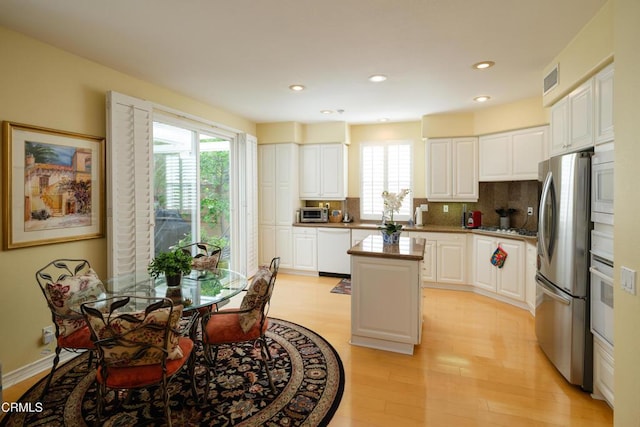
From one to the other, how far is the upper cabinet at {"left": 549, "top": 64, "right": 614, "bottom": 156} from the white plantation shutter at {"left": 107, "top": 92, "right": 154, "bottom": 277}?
4.07m

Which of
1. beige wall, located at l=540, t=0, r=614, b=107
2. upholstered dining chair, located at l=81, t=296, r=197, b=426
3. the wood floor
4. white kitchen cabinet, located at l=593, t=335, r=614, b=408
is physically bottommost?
the wood floor

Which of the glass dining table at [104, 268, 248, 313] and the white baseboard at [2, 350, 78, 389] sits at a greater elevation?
the glass dining table at [104, 268, 248, 313]

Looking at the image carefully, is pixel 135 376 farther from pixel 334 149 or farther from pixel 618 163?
pixel 334 149

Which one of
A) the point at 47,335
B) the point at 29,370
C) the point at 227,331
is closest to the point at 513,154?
the point at 227,331

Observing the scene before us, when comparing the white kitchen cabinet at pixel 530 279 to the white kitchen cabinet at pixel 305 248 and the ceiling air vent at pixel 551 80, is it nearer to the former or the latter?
the ceiling air vent at pixel 551 80

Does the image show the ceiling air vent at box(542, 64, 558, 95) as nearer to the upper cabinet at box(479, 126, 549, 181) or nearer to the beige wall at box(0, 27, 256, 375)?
the upper cabinet at box(479, 126, 549, 181)

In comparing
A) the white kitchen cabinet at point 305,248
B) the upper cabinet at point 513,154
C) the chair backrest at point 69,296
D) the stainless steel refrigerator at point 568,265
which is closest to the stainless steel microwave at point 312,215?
the white kitchen cabinet at point 305,248

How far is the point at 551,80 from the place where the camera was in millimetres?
3141

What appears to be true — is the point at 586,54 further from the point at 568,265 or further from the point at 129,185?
the point at 129,185

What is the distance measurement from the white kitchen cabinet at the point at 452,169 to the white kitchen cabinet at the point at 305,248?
2103 millimetres

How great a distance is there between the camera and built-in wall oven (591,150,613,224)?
2172 millimetres

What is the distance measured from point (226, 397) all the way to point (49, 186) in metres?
2.29

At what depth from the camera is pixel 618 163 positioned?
168 centimetres

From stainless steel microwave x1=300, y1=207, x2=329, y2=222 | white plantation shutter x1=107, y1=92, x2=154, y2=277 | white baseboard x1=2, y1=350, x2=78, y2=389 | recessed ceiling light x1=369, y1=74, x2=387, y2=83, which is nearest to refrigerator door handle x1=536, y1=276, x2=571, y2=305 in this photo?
recessed ceiling light x1=369, y1=74, x2=387, y2=83
